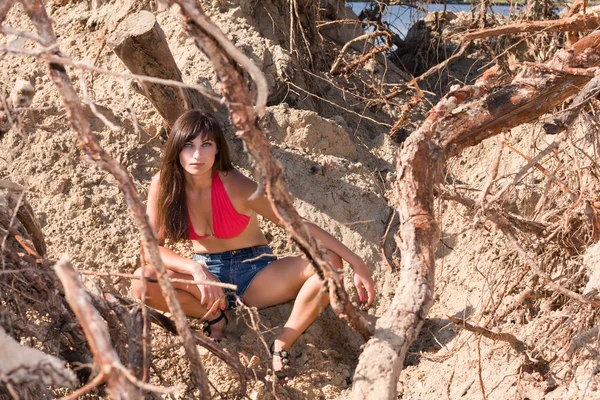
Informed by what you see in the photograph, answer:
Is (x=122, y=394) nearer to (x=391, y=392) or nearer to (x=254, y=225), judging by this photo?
(x=391, y=392)

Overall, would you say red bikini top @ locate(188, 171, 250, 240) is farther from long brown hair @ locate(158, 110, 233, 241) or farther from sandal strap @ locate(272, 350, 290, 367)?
sandal strap @ locate(272, 350, 290, 367)

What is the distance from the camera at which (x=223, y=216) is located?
344cm

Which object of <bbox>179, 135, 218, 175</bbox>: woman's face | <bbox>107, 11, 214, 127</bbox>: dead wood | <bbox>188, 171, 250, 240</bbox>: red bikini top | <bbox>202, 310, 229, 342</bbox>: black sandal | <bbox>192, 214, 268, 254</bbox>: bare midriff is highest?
<bbox>107, 11, 214, 127</bbox>: dead wood

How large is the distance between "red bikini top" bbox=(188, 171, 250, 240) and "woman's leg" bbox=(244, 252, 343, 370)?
243 millimetres

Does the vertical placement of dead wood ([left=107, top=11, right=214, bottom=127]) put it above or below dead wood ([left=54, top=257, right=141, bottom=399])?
above

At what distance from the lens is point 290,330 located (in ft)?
11.0

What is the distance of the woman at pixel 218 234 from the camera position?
330 cm

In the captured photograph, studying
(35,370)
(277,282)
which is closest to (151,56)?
(277,282)

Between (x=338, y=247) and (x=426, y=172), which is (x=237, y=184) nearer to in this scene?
(x=338, y=247)

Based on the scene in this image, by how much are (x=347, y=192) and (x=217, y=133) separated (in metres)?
1.05

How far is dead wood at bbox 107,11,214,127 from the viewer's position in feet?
11.6

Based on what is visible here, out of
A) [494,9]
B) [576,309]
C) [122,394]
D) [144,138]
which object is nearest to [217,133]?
[144,138]

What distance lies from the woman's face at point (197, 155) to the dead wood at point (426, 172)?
1.05m

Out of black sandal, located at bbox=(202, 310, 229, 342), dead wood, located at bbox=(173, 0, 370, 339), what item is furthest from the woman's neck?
dead wood, located at bbox=(173, 0, 370, 339)
